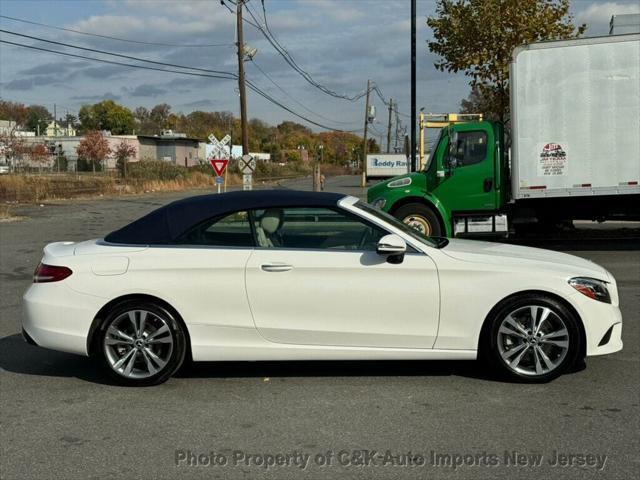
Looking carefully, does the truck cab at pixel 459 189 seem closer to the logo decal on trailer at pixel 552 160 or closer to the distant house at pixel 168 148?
the logo decal on trailer at pixel 552 160

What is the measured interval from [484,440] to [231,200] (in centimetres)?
265

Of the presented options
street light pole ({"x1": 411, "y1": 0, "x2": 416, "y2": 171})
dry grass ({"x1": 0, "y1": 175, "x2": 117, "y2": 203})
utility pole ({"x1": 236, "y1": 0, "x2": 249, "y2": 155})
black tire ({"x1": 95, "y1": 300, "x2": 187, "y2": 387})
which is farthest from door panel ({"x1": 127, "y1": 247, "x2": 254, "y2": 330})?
dry grass ({"x1": 0, "y1": 175, "x2": 117, "y2": 203})

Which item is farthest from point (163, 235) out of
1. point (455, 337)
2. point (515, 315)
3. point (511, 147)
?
point (511, 147)

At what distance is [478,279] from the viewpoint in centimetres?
523

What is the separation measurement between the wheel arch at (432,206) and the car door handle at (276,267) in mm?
8316

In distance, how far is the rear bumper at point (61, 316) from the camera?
17.5 ft

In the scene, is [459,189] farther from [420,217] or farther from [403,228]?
[403,228]

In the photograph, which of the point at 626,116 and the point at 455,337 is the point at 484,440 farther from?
the point at 626,116

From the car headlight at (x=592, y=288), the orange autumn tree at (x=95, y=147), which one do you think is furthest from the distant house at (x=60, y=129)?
the car headlight at (x=592, y=288)

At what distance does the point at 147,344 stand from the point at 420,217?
884cm

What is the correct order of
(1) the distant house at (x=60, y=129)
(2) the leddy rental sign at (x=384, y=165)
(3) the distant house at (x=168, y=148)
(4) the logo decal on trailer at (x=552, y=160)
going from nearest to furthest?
(4) the logo decal on trailer at (x=552, y=160) < (2) the leddy rental sign at (x=384, y=165) < (3) the distant house at (x=168, y=148) < (1) the distant house at (x=60, y=129)

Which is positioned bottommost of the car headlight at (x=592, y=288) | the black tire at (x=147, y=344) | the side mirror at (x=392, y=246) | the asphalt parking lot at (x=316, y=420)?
the asphalt parking lot at (x=316, y=420)

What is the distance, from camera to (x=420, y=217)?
13.4 meters

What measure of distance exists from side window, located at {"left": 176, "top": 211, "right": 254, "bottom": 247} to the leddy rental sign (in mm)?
60432
